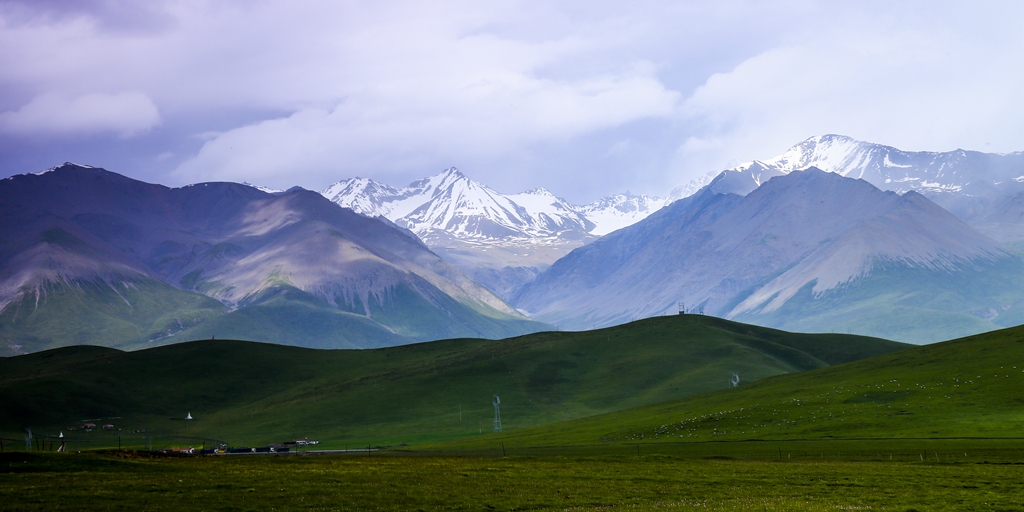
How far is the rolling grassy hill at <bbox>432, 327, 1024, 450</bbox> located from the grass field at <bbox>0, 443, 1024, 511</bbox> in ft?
127

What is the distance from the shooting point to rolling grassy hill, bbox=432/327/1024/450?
119125 millimetres

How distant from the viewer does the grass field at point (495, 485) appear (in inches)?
2132

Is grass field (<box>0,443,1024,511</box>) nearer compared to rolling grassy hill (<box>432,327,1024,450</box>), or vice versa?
grass field (<box>0,443,1024,511</box>)

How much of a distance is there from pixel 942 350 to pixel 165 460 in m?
158

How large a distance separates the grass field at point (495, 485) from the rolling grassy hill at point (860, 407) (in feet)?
127

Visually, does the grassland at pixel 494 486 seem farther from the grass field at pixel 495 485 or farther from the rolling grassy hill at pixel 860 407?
the rolling grassy hill at pixel 860 407

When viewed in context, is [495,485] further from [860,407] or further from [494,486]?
[860,407]

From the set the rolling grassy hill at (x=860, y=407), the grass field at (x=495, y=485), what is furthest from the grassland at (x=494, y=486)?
the rolling grassy hill at (x=860, y=407)

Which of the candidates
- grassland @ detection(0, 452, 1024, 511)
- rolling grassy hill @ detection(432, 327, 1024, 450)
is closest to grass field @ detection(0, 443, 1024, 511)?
grassland @ detection(0, 452, 1024, 511)

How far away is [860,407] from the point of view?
13512 centimetres

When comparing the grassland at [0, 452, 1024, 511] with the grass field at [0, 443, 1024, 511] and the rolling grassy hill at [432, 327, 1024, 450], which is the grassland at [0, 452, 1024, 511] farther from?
the rolling grassy hill at [432, 327, 1024, 450]

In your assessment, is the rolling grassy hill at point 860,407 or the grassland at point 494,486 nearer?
the grassland at point 494,486

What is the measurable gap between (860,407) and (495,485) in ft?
292

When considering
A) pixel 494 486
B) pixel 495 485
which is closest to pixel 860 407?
pixel 495 485
